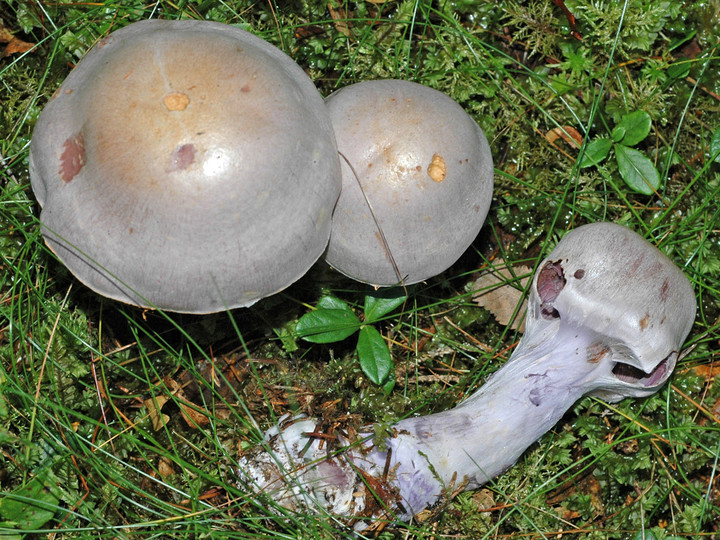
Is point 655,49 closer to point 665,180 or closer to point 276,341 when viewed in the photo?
point 665,180

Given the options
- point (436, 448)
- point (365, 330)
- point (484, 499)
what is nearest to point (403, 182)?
point (365, 330)

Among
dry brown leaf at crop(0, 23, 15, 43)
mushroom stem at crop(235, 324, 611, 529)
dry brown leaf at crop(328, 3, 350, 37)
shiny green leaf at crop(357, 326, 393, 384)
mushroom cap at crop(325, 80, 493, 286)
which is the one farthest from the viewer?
dry brown leaf at crop(328, 3, 350, 37)

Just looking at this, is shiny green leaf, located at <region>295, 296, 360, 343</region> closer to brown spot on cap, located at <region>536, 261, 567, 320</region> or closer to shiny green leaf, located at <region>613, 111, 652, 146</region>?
brown spot on cap, located at <region>536, 261, 567, 320</region>

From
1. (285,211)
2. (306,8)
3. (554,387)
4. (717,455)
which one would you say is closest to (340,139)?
(285,211)

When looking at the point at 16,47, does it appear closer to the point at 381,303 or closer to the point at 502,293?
the point at 381,303

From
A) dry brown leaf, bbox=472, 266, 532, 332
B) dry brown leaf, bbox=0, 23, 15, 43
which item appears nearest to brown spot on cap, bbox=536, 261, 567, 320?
dry brown leaf, bbox=472, 266, 532, 332

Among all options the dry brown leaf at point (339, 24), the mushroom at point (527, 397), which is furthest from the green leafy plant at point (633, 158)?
the dry brown leaf at point (339, 24)
